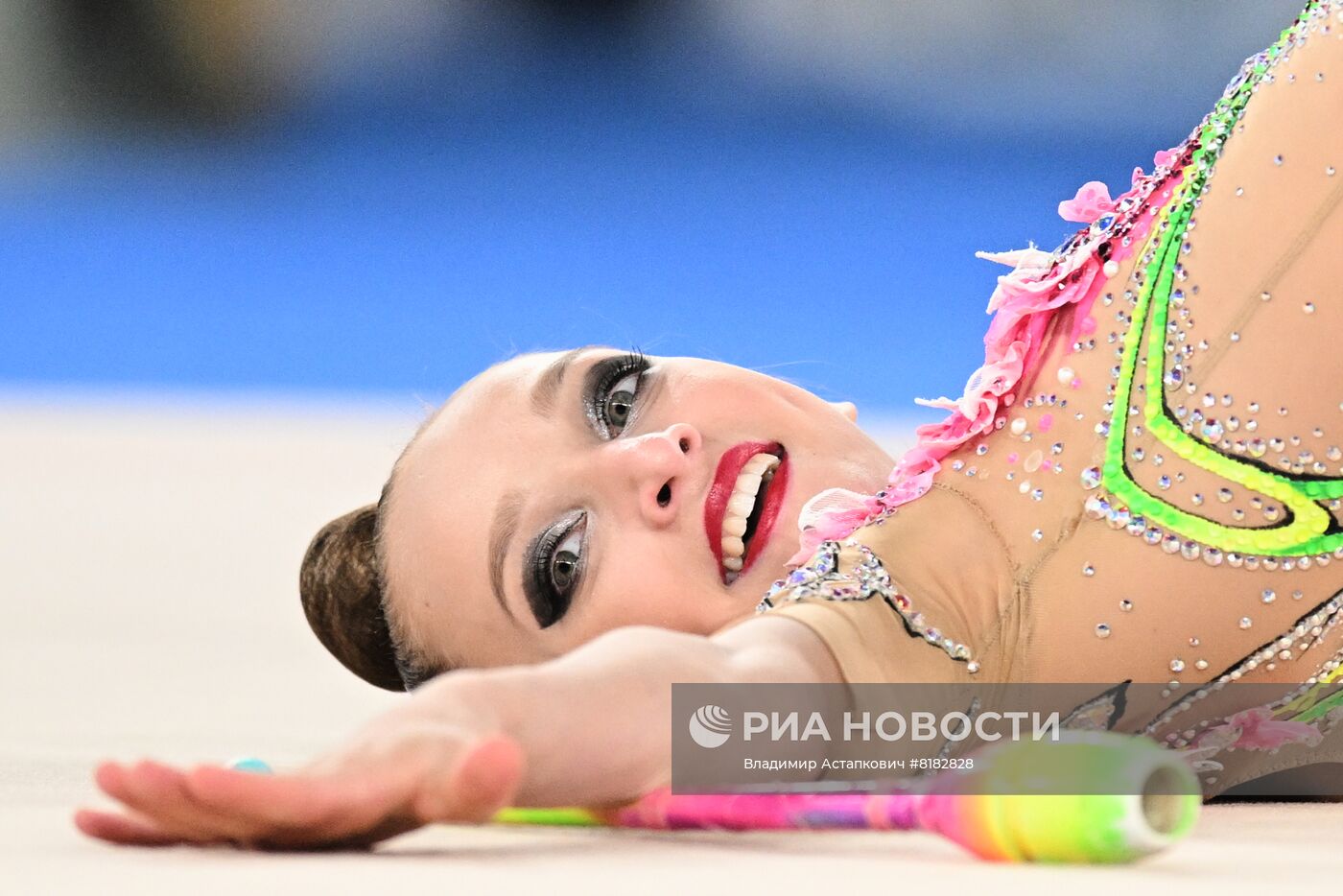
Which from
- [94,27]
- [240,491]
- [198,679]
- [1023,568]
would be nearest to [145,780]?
[1023,568]

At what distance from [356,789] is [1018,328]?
28.1 inches

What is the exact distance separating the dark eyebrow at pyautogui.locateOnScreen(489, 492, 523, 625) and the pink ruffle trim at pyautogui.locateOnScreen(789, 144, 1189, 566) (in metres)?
0.28

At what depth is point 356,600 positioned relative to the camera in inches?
67.2

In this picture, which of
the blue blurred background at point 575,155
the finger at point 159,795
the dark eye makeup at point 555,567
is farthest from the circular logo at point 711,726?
the blue blurred background at point 575,155

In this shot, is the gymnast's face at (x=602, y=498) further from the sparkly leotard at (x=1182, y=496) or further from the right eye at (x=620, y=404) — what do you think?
the sparkly leotard at (x=1182, y=496)

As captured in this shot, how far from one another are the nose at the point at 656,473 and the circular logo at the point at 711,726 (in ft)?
1.53

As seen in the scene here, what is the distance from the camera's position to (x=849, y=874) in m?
0.75

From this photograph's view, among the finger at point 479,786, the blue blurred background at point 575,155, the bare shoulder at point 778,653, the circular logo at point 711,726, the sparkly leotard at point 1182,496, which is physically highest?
the blue blurred background at point 575,155

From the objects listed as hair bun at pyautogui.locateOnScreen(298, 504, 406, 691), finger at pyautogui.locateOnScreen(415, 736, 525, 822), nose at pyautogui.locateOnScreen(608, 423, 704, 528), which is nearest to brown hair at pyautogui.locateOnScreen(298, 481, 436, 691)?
hair bun at pyautogui.locateOnScreen(298, 504, 406, 691)

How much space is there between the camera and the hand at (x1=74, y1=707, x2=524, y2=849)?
70 centimetres

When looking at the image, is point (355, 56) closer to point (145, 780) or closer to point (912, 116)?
point (912, 116)

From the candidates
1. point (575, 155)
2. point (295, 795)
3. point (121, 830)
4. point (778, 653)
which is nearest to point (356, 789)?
point (295, 795)

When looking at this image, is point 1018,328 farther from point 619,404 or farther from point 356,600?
point 356,600

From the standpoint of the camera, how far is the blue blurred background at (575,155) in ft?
17.0
